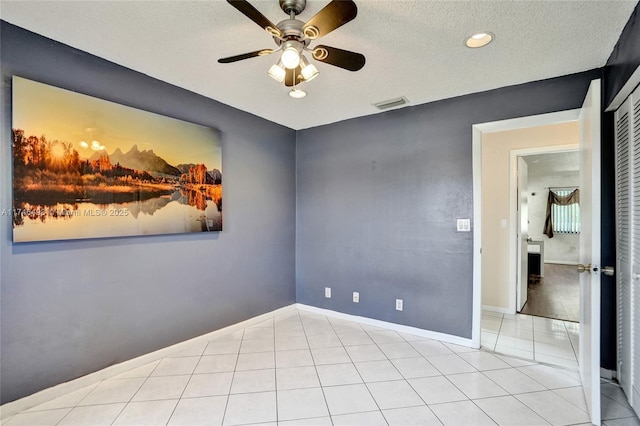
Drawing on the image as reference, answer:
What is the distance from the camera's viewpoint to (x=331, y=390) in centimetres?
214

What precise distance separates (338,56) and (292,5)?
0.35m

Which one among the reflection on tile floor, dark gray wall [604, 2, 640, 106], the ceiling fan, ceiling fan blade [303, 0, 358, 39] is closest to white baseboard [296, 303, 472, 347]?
the reflection on tile floor

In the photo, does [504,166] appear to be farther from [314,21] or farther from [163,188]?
[163,188]

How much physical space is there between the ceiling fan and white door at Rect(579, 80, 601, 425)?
147 cm

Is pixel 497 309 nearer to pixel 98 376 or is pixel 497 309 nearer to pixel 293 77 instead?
pixel 293 77

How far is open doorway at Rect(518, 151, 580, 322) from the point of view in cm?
598

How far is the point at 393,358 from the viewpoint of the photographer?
2.64 m

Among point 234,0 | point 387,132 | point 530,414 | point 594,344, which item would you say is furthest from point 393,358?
point 234,0

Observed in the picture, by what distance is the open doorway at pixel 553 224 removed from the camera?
19.6 feet

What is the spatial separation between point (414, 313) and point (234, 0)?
10.1 ft

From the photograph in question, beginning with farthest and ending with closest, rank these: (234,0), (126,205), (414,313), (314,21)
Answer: (414,313), (126,205), (314,21), (234,0)

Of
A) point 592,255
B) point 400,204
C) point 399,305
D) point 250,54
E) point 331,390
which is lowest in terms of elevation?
point 331,390

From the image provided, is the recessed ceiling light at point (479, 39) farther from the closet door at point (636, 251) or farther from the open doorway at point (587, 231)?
the closet door at point (636, 251)

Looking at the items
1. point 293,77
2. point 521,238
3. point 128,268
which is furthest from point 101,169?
point 521,238
